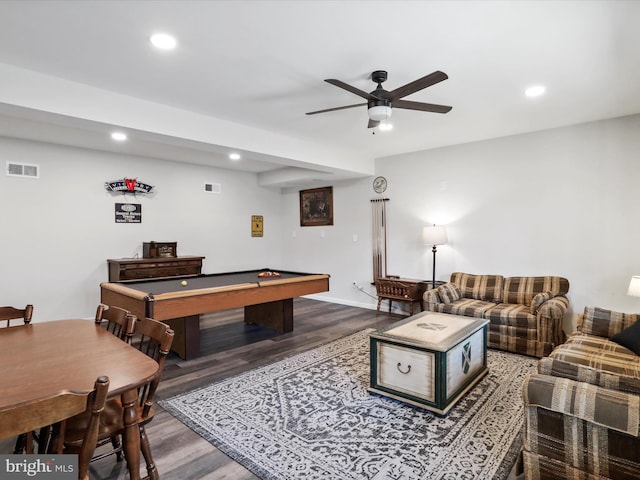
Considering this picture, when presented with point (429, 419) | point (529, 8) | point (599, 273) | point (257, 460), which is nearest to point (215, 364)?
point (257, 460)

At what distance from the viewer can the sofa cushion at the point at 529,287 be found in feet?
13.5

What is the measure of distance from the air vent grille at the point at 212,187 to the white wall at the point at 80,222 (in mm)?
78

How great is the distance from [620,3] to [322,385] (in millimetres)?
Answer: 3280

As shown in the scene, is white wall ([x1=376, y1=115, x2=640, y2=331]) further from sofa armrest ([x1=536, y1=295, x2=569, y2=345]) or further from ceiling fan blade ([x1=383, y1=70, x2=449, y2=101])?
ceiling fan blade ([x1=383, y1=70, x2=449, y2=101])

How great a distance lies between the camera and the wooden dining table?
1.30 metres

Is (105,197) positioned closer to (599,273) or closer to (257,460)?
(257,460)

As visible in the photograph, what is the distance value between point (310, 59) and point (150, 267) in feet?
13.6

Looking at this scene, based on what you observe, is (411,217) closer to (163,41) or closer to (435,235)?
(435,235)

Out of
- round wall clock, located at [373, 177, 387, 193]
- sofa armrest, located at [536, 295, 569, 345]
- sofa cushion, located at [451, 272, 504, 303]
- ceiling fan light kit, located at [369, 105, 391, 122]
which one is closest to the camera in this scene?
ceiling fan light kit, located at [369, 105, 391, 122]

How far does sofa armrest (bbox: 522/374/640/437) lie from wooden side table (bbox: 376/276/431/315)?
345 centimetres

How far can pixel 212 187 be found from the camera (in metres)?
6.64

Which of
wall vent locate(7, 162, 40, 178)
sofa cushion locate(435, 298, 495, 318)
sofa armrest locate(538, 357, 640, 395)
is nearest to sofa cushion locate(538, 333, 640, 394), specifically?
sofa armrest locate(538, 357, 640, 395)

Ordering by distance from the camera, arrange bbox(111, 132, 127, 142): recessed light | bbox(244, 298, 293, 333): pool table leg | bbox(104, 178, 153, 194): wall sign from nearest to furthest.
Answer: bbox(111, 132, 127, 142): recessed light → bbox(244, 298, 293, 333): pool table leg → bbox(104, 178, 153, 194): wall sign

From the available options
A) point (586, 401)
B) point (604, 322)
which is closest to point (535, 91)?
point (604, 322)
